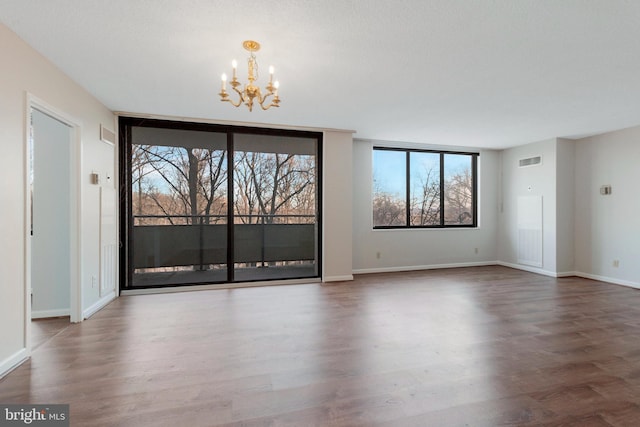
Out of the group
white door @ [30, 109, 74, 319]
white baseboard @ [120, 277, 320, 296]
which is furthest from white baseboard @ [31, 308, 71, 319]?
white baseboard @ [120, 277, 320, 296]

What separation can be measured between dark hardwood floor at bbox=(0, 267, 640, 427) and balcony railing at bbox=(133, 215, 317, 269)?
2.34 feet

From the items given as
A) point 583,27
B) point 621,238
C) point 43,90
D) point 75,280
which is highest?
point 583,27

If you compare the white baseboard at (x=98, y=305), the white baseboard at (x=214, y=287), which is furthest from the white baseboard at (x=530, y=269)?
the white baseboard at (x=98, y=305)

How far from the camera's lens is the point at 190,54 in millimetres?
2539

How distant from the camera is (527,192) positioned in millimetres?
5953

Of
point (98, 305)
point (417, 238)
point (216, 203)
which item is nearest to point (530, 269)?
point (417, 238)

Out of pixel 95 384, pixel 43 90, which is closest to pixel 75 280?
pixel 95 384

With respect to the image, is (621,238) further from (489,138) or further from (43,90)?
(43,90)

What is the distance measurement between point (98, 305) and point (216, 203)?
191cm

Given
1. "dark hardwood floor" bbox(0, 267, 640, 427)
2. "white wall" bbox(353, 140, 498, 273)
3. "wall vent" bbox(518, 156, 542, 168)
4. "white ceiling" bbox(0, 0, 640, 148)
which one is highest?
"white ceiling" bbox(0, 0, 640, 148)

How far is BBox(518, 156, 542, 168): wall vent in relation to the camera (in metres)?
5.72

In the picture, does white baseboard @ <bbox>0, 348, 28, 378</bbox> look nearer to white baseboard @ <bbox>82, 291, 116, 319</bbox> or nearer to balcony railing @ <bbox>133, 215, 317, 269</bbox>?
white baseboard @ <bbox>82, 291, 116, 319</bbox>

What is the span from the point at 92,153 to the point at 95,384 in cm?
255

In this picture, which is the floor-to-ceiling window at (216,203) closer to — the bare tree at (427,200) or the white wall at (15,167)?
the white wall at (15,167)
